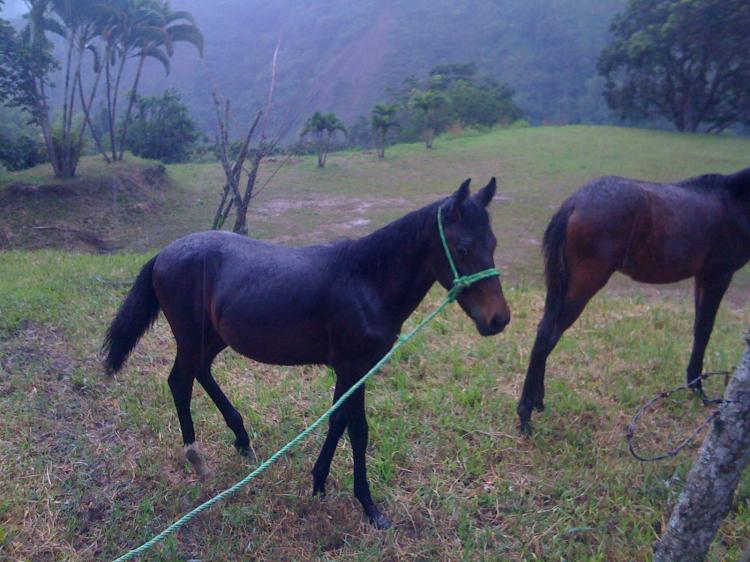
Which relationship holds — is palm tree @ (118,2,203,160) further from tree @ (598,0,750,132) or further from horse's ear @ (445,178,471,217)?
horse's ear @ (445,178,471,217)

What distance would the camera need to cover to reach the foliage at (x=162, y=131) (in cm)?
1973

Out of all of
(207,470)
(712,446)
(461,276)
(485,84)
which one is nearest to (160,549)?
(207,470)

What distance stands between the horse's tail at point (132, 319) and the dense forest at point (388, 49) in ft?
23.6

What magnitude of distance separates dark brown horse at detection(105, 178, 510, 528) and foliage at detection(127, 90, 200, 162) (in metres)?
18.2

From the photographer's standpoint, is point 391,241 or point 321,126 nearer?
point 391,241

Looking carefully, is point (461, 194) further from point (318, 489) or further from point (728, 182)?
point (728, 182)

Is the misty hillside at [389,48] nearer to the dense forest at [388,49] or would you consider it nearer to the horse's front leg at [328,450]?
the dense forest at [388,49]

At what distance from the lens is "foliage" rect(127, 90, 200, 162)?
19.7 m

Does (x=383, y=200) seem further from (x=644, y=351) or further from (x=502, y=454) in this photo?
(x=502, y=454)

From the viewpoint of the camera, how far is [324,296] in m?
2.72

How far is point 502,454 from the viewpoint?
3396 millimetres

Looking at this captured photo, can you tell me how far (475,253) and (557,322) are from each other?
5.15 ft

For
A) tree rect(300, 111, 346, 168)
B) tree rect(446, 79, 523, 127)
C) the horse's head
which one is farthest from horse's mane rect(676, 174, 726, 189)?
tree rect(446, 79, 523, 127)

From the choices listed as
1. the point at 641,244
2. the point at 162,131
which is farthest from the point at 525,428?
the point at 162,131
